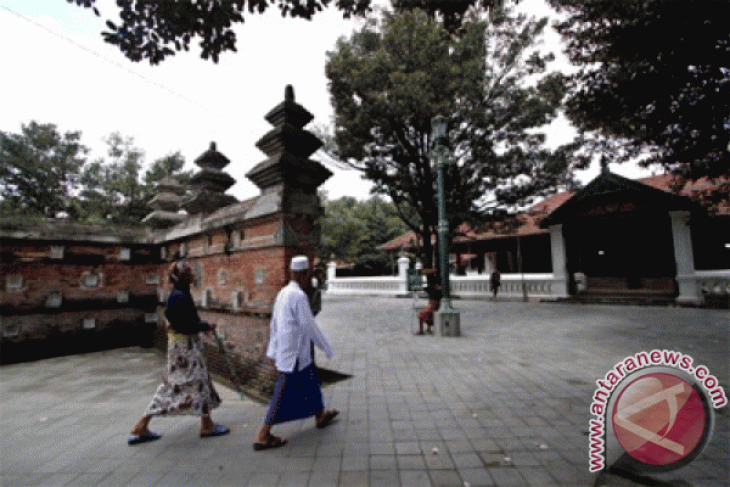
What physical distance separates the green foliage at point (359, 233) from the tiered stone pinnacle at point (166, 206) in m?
16.1

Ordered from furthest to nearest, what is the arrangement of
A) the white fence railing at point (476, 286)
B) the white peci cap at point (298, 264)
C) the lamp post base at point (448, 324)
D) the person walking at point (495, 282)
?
the person walking at point (495, 282) < the white fence railing at point (476, 286) < the lamp post base at point (448, 324) < the white peci cap at point (298, 264)

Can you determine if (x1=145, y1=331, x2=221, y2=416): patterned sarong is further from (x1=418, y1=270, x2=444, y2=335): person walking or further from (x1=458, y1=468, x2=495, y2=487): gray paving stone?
(x1=418, y1=270, x2=444, y2=335): person walking

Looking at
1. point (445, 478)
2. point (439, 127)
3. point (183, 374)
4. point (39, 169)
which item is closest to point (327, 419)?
point (445, 478)

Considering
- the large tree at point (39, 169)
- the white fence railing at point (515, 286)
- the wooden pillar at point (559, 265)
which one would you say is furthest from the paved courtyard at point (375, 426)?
the large tree at point (39, 169)

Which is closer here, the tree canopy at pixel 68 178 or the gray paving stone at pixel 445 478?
the gray paving stone at pixel 445 478

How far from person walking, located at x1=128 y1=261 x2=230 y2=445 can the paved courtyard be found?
23 cm

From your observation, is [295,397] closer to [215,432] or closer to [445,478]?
[215,432]

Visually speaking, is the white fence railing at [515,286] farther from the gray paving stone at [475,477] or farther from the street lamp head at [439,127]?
the gray paving stone at [475,477]

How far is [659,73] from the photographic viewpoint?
15.7 ft

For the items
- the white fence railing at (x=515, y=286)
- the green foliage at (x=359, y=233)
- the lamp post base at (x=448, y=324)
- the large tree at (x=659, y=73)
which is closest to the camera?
the large tree at (x=659, y=73)

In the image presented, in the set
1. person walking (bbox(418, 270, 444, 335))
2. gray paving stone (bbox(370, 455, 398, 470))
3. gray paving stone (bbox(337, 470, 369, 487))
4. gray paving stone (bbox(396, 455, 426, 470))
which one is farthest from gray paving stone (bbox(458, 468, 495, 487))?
person walking (bbox(418, 270, 444, 335))

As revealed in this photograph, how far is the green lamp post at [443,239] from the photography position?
305 inches

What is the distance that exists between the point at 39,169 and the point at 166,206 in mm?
22693

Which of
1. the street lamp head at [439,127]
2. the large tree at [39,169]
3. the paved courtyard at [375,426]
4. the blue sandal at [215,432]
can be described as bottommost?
the paved courtyard at [375,426]
